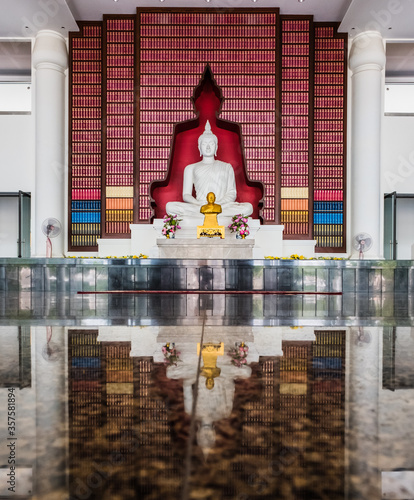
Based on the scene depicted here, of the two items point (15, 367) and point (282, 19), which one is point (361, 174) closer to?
point (282, 19)

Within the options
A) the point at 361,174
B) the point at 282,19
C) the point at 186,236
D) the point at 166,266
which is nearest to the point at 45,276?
the point at 166,266

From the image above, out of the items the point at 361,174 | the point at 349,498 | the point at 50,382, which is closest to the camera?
the point at 349,498

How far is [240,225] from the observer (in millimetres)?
6469

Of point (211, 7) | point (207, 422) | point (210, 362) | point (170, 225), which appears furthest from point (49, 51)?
point (207, 422)

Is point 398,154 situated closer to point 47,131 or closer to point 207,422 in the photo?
point 47,131

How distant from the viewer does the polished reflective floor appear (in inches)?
15.4

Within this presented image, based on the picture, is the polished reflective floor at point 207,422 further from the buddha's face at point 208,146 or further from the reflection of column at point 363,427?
the buddha's face at point 208,146

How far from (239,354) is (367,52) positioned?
24.2 feet

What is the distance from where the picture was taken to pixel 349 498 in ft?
1.21

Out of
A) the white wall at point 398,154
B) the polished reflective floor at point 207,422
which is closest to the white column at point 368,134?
the white wall at point 398,154

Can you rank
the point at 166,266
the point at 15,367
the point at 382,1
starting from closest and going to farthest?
the point at 15,367, the point at 166,266, the point at 382,1

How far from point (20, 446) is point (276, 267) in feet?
14.6

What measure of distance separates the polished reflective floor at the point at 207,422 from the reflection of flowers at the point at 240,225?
5288 mm

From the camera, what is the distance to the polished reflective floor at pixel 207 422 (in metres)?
0.39
